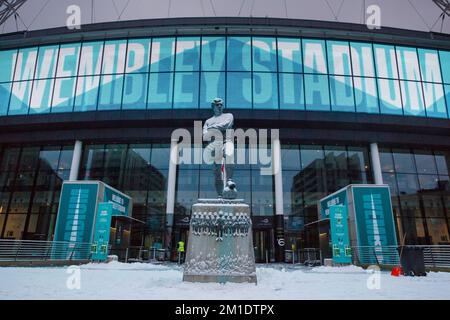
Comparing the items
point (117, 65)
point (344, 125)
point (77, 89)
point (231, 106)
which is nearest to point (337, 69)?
point (344, 125)

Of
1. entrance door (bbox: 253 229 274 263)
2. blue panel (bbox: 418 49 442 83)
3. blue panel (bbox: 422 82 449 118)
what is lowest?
entrance door (bbox: 253 229 274 263)

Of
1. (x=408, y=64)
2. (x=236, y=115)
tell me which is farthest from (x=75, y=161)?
(x=408, y=64)

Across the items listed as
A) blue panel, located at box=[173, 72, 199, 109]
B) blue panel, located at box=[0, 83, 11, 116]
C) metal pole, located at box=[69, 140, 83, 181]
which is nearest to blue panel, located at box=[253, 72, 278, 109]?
blue panel, located at box=[173, 72, 199, 109]

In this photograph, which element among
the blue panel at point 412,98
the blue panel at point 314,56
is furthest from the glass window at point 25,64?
the blue panel at point 412,98

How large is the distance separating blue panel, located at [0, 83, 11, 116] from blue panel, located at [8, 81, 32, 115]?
1.29ft

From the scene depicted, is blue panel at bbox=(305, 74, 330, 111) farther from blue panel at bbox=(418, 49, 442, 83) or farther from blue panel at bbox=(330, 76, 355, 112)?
blue panel at bbox=(418, 49, 442, 83)

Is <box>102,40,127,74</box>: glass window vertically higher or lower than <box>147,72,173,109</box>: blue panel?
higher

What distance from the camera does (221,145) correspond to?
7.94 metres

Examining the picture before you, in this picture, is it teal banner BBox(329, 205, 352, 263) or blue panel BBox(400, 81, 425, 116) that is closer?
teal banner BBox(329, 205, 352, 263)

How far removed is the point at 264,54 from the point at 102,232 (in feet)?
63.0

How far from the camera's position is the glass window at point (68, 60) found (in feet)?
84.4

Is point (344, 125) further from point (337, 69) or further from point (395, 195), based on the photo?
point (395, 195)

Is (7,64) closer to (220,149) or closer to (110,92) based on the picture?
(110,92)

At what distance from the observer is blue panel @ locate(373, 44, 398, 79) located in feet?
83.2
